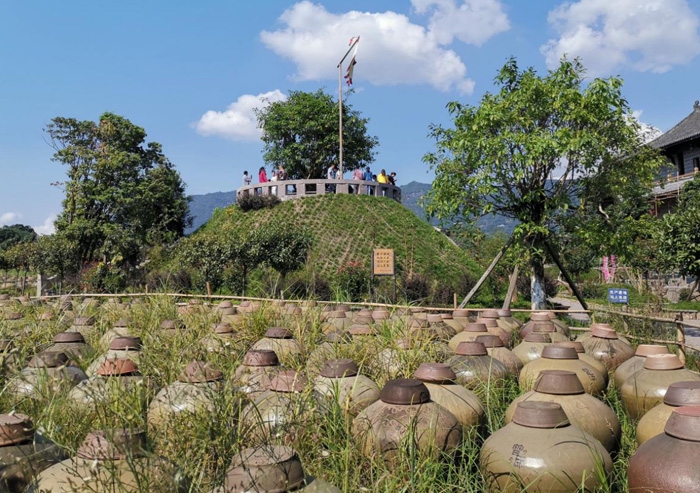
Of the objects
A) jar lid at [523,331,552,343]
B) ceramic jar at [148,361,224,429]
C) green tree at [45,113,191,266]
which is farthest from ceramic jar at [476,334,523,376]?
green tree at [45,113,191,266]

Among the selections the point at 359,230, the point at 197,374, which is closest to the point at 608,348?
the point at 197,374

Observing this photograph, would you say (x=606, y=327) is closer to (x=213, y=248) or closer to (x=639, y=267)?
(x=213, y=248)

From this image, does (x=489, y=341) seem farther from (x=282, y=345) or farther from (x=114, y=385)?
(x=114, y=385)

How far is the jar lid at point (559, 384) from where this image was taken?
4.29 m

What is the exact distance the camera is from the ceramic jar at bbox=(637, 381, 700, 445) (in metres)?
3.85

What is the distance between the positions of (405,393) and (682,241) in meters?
19.2

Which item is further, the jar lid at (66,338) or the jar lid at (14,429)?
the jar lid at (66,338)

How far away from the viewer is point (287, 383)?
14.3 feet

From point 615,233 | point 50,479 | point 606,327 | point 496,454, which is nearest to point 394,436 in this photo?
point 496,454

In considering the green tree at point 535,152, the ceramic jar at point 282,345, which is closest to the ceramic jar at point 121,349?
the ceramic jar at point 282,345

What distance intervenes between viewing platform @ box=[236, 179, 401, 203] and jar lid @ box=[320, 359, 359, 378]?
2765 cm

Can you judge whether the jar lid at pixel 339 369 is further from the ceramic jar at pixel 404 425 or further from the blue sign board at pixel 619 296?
the blue sign board at pixel 619 296

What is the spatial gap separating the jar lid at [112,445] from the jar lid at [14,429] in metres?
0.56

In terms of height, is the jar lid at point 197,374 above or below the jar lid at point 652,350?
above
